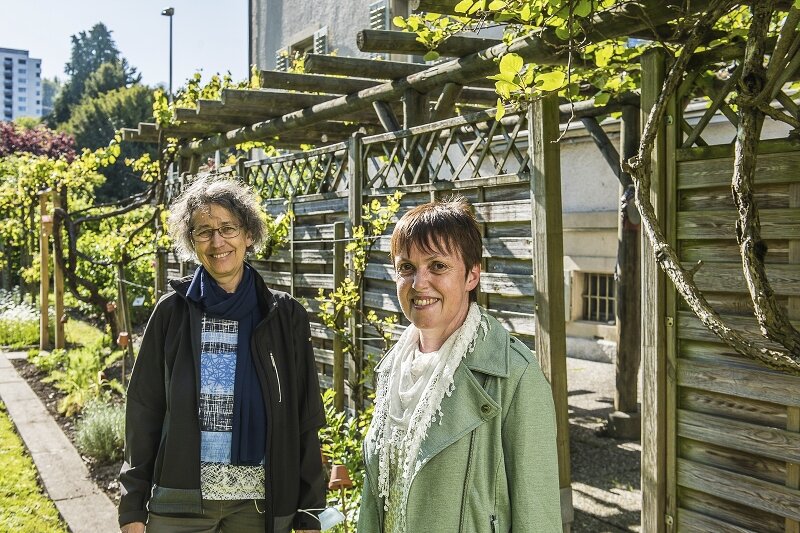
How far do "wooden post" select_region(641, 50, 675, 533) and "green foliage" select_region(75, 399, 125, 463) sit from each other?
4.50m

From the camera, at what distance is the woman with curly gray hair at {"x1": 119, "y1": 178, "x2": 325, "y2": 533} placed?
2.89m

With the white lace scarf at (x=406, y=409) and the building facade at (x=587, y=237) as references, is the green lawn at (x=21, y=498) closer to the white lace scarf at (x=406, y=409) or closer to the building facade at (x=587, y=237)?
the white lace scarf at (x=406, y=409)

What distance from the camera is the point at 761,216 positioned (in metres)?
3.08

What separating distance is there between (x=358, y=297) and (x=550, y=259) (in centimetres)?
207

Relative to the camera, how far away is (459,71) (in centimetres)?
540

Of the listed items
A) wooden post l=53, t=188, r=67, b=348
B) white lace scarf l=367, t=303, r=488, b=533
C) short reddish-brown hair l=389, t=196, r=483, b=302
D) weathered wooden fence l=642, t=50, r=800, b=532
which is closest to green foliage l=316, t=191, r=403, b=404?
weathered wooden fence l=642, t=50, r=800, b=532

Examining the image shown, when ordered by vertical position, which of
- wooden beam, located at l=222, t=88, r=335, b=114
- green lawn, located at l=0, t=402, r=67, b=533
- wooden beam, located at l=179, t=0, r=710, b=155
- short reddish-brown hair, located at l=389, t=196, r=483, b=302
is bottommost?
Result: green lawn, located at l=0, t=402, r=67, b=533

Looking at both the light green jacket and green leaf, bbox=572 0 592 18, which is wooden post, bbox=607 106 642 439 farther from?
the light green jacket

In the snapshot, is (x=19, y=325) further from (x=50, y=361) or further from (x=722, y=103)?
(x=722, y=103)

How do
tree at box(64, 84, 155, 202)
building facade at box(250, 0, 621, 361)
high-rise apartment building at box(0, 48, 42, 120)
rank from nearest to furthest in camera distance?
building facade at box(250, 0, 621, 361)
tree at box(64, 84, 155, 202)
high-rise apartment building at box(0, 48, 42, 120)

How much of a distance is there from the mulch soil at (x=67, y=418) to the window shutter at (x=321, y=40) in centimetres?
793

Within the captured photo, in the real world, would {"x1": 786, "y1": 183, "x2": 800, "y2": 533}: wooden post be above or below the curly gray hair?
below

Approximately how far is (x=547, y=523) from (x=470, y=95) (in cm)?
599

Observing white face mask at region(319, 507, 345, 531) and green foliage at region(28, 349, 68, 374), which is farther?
green foliage at region(28, 349, 68, 374)
